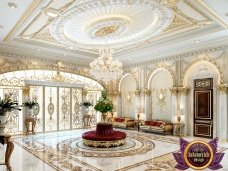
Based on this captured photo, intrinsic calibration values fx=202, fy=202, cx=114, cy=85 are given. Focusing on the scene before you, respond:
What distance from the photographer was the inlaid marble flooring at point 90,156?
473 centimetres

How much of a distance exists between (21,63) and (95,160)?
614 centimetres

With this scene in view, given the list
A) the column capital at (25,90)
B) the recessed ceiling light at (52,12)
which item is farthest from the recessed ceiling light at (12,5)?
the column capital at (25,90)

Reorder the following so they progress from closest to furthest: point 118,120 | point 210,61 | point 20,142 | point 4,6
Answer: point 4,6
point 20,142
point 210,61
point 118,120

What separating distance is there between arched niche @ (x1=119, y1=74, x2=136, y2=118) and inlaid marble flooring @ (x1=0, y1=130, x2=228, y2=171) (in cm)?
410

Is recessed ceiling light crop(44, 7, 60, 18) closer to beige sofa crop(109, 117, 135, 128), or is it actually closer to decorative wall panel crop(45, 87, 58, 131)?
decorative wall panel crop(45, 87, 58, 131)

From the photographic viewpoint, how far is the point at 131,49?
9.18 m

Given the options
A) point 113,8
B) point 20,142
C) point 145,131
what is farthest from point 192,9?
point 20,142

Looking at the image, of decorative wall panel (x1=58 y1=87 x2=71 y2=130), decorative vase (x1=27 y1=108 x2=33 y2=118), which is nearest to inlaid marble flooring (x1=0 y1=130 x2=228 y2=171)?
decorative vase (x1=27 y1=108 x2=33 y2=118)

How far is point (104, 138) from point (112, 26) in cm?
360

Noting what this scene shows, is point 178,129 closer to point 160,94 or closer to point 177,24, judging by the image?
point 160,94

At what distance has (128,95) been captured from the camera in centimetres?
1182

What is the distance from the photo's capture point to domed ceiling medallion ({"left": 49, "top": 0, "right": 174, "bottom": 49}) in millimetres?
5094

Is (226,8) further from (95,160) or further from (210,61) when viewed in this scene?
(95,160)

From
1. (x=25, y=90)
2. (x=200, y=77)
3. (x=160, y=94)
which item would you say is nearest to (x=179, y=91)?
(x=200, y=77)
